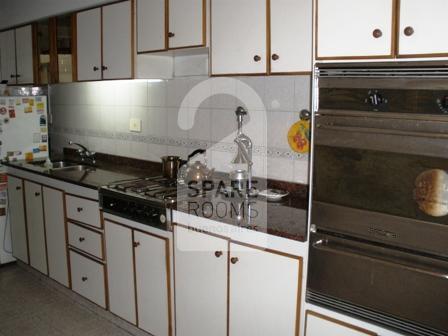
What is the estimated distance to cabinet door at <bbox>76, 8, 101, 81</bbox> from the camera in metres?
3.05

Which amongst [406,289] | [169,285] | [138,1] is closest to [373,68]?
[406,289]

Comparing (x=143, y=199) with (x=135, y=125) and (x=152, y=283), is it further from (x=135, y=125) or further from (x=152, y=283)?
(x=135, y=125)

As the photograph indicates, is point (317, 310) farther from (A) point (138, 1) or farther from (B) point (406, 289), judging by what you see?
(A) point (138, 1)

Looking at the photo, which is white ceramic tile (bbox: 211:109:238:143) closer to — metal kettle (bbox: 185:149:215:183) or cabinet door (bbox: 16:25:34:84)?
metal kettle (bbox: 185:149:215:183)

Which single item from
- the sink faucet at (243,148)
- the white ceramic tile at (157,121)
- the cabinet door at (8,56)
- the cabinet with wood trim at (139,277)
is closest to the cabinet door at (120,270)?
the cabinet with wood trim at (139,277)

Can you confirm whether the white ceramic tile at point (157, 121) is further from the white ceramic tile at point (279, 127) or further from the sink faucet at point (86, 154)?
the white ceramic tile at point (279, 127)

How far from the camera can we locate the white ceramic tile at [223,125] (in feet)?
8.99

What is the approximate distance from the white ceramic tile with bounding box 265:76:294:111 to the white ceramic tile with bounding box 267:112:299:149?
0.04 meters

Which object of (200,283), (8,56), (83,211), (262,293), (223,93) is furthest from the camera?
(8,56)

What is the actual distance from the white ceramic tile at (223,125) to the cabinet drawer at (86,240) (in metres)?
0.98

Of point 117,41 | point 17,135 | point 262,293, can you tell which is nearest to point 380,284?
point 262,293

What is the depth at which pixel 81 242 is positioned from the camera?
2.93 meters

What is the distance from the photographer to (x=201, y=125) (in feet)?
9.57

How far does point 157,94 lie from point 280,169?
45.6 inches
